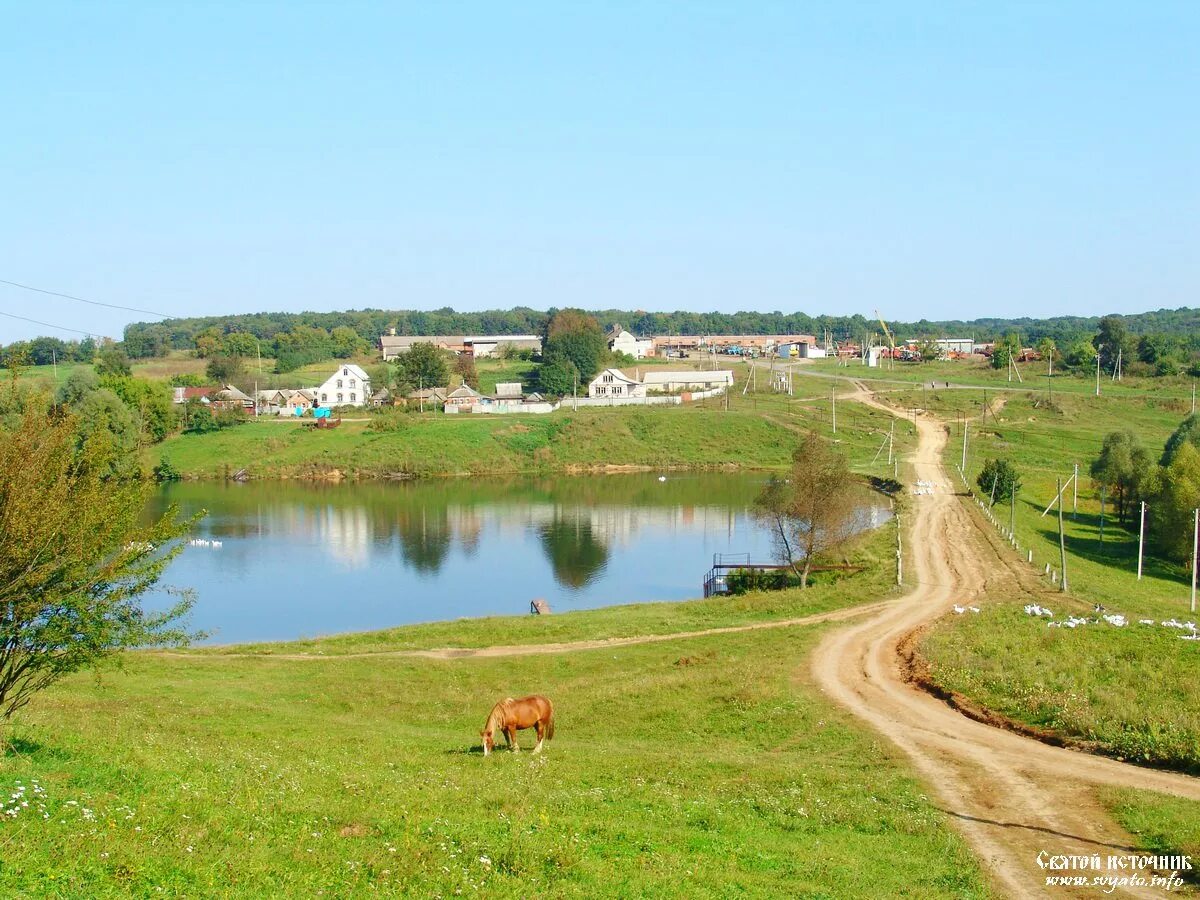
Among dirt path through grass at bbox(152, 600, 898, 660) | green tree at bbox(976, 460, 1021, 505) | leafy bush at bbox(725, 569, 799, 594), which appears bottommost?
leafy bush at bbox(725, 569, 799, 594)

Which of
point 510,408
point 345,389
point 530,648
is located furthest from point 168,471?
point 530,648

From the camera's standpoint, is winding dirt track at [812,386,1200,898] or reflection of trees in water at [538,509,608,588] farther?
reflection of trees in water at [538,509,608,588]

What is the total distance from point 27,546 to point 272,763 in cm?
420

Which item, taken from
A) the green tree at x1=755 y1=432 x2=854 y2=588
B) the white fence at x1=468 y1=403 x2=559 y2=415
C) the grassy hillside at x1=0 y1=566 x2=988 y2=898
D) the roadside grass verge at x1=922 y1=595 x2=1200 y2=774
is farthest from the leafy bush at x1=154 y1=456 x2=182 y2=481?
the roadside grass verge at x1=922 y1=595 x2=1200 y2=774

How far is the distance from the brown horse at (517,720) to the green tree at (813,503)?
23.2 m

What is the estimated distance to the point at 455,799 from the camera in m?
12.4

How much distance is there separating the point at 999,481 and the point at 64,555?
51881 millimetres

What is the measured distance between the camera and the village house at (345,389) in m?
111

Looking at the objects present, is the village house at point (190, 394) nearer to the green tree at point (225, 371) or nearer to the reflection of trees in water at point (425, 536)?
the green tree at point (225, 371)

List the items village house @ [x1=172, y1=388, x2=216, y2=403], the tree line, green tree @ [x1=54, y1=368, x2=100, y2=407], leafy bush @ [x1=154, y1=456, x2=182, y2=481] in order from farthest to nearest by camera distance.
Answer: village house @ [x1=172, y1=388, x2=216, y2=403] → leafy bush @ [x1=154, y1=456, x2=182, y2=481] → green tree @ [x1=54, y1=368, x2=100, y2=407] → the tree line

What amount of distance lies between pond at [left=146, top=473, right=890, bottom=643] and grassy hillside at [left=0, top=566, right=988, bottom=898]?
16755 mm

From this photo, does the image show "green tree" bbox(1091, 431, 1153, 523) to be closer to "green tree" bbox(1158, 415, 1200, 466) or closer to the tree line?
the tree line

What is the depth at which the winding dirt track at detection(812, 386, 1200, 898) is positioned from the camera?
12.4m

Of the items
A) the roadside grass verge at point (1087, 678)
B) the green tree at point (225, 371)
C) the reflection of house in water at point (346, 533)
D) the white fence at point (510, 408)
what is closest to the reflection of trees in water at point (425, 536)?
the reflection of house in water at point (346, 533)
